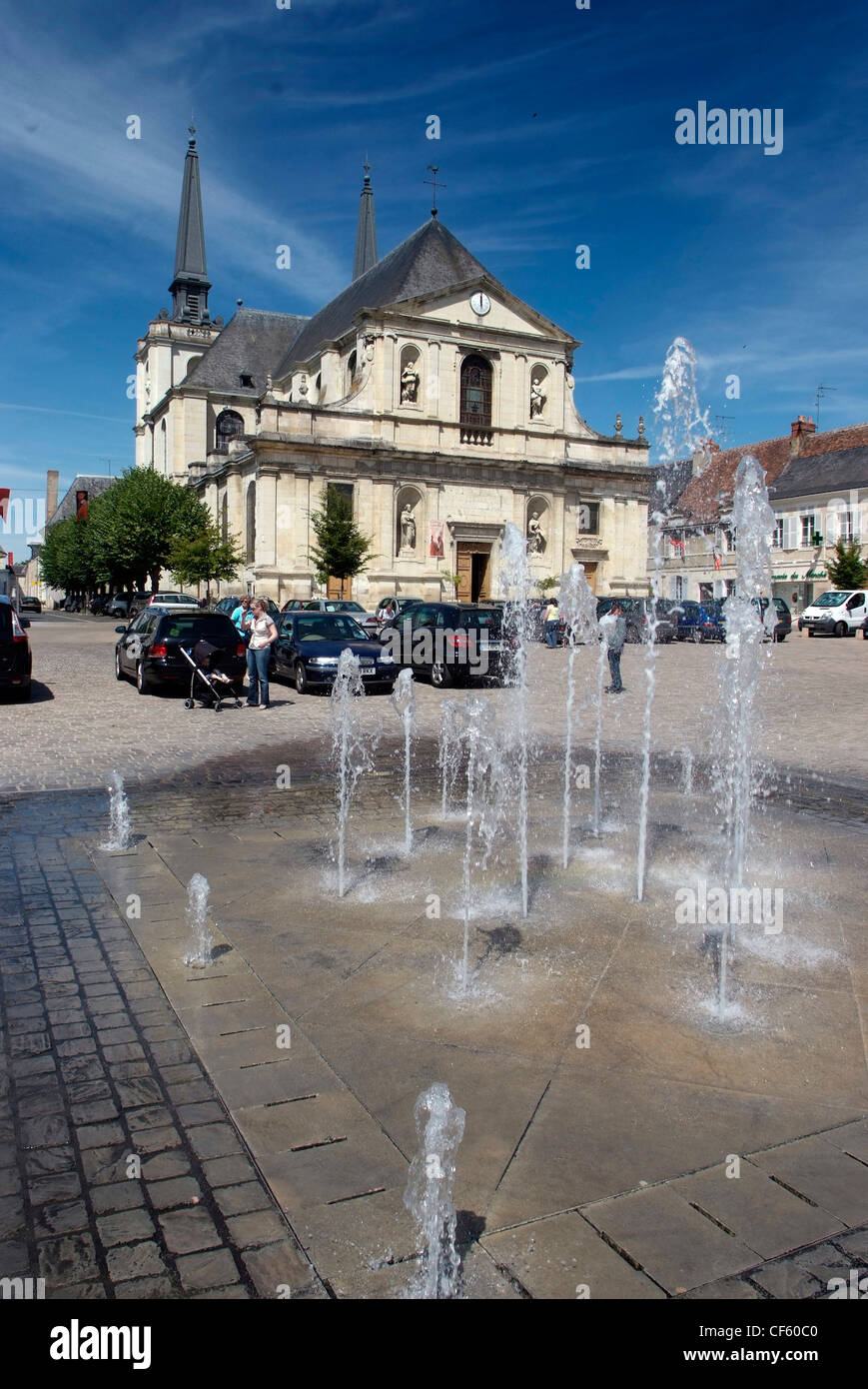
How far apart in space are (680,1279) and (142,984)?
282cm

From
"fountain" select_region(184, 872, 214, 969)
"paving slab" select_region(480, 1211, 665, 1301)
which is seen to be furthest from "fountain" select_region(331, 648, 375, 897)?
"paving slab" select_region(480, 1211, 665, 1301)

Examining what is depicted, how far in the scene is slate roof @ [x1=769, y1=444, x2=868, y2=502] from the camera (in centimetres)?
5212

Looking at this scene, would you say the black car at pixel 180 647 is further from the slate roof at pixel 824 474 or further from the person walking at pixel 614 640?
the slate roof at pixel 824 474

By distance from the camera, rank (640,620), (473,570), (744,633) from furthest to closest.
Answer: (473,570), (640,620), (744,633)

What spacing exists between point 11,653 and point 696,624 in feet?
94.2

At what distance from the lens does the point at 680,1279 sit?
2.57 metres

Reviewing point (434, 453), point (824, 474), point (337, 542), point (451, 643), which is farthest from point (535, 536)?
point (451, 643)

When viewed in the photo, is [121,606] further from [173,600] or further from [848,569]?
[848,569]

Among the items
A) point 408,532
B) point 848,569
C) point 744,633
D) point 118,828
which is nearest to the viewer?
point 744,633

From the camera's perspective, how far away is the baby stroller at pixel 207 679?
1527 cm

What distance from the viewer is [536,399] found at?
4969 cm

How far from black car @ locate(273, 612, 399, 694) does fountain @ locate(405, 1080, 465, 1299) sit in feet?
48.2

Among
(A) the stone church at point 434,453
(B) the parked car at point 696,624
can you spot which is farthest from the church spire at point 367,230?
(B) the parked car at point 696,624
